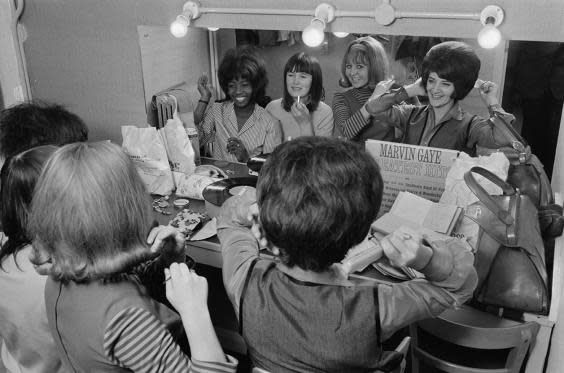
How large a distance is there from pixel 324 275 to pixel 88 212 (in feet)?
1.34

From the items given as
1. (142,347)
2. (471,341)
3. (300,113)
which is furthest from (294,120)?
(142,347)

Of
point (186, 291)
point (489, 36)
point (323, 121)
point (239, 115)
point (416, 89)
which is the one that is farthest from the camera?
point (239, 115)

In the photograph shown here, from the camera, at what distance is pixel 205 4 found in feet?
5.60

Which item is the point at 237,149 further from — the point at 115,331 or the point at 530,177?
the point at 115,331

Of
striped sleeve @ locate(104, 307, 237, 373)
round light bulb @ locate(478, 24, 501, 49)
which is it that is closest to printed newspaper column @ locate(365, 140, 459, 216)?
round light bulb @ locate(478, 24, 501, 49)

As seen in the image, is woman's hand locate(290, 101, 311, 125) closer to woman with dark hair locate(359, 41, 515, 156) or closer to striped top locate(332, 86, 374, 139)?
striped top locate(332, 86, 374, 139)

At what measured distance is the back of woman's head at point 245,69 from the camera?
5.74 ft

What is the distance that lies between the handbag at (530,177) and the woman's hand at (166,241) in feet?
Result: 2.98

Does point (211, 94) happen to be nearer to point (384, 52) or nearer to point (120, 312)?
point (384, 52)

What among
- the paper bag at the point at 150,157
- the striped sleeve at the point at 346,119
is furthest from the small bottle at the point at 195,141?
the striped sleeve at the point at 346,119

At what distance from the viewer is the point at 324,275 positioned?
0.86 m

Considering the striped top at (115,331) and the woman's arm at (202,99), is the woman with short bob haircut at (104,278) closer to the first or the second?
the striped top at (115,331)

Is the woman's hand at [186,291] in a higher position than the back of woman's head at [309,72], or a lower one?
lower

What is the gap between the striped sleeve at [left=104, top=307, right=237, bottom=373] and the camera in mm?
857
